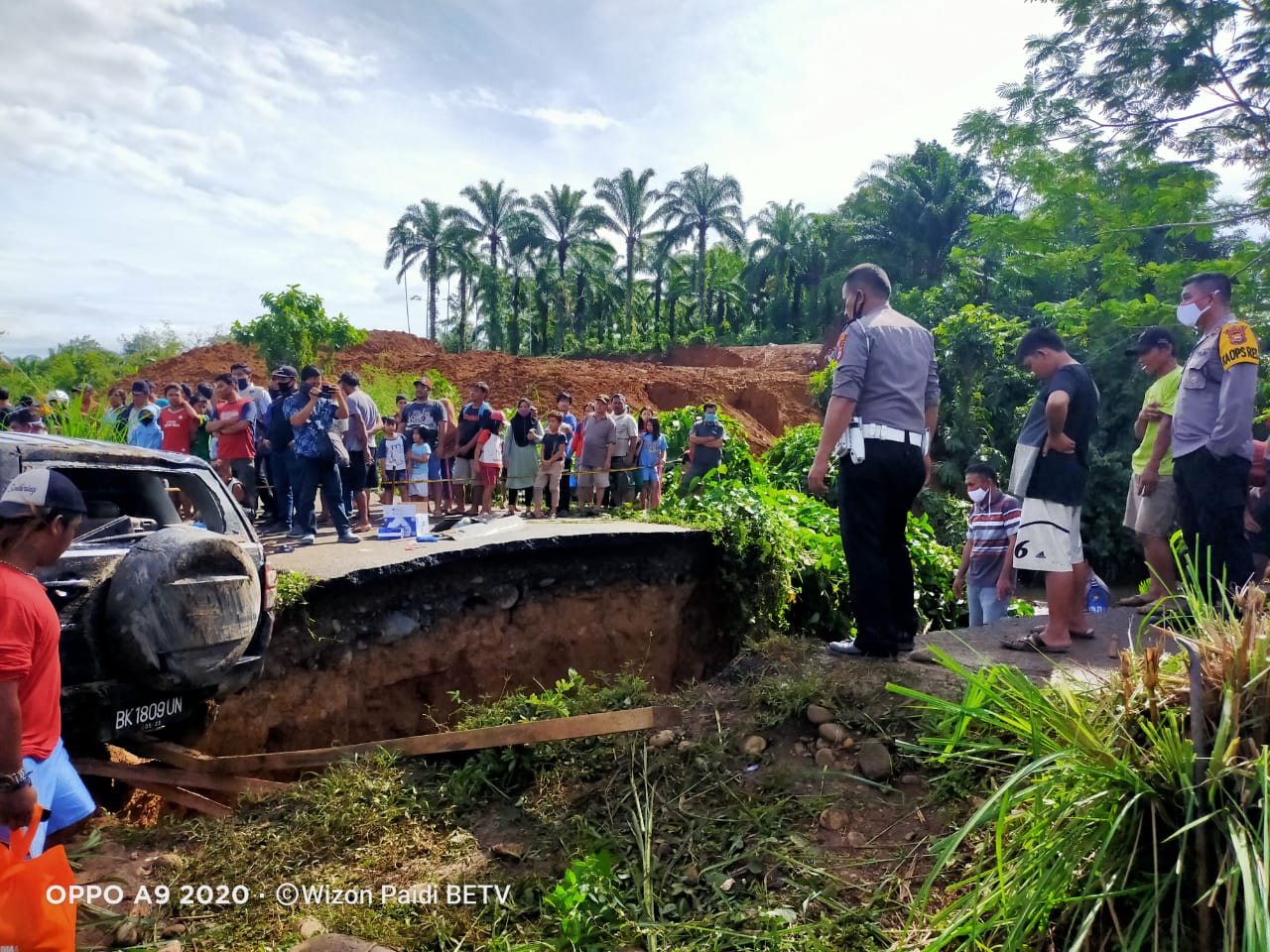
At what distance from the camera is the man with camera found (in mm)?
7070

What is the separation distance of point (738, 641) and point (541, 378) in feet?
A: 80.6

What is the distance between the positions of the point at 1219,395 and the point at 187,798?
558 cm

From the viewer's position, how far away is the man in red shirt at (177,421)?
8.16m

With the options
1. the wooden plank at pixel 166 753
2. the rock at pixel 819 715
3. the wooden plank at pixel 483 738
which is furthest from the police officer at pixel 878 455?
the wooden plank at pixel 166 753

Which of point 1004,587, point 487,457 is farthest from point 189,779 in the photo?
point 487,457

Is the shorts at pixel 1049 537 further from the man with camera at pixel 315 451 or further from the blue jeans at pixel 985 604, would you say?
the man with camera at pixel 315 451

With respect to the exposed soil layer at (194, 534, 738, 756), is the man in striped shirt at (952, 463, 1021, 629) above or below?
above

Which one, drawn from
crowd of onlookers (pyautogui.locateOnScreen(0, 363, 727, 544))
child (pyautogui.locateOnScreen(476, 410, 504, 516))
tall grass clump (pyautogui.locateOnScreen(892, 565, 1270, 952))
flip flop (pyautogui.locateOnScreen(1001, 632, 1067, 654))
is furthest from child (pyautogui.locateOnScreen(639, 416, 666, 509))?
tall grass clump (pyautogui.locateOnScreen(892, 565, 1270, 952))

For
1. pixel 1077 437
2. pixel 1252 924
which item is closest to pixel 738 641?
pixel 1077 437

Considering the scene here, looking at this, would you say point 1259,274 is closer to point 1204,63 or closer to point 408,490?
point 1204,63

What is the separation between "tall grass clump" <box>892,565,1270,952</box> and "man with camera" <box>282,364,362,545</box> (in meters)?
6.26

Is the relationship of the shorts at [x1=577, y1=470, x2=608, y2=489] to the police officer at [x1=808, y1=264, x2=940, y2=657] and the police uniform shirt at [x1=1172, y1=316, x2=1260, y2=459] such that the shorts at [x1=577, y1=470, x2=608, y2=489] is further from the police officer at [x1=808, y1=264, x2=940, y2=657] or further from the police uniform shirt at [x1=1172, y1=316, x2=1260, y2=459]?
the police uniform shirt at [x1=1172, y1=316, x2=1260, y2=459]

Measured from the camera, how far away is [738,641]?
6.57m

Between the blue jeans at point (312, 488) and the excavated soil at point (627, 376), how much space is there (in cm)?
1919
